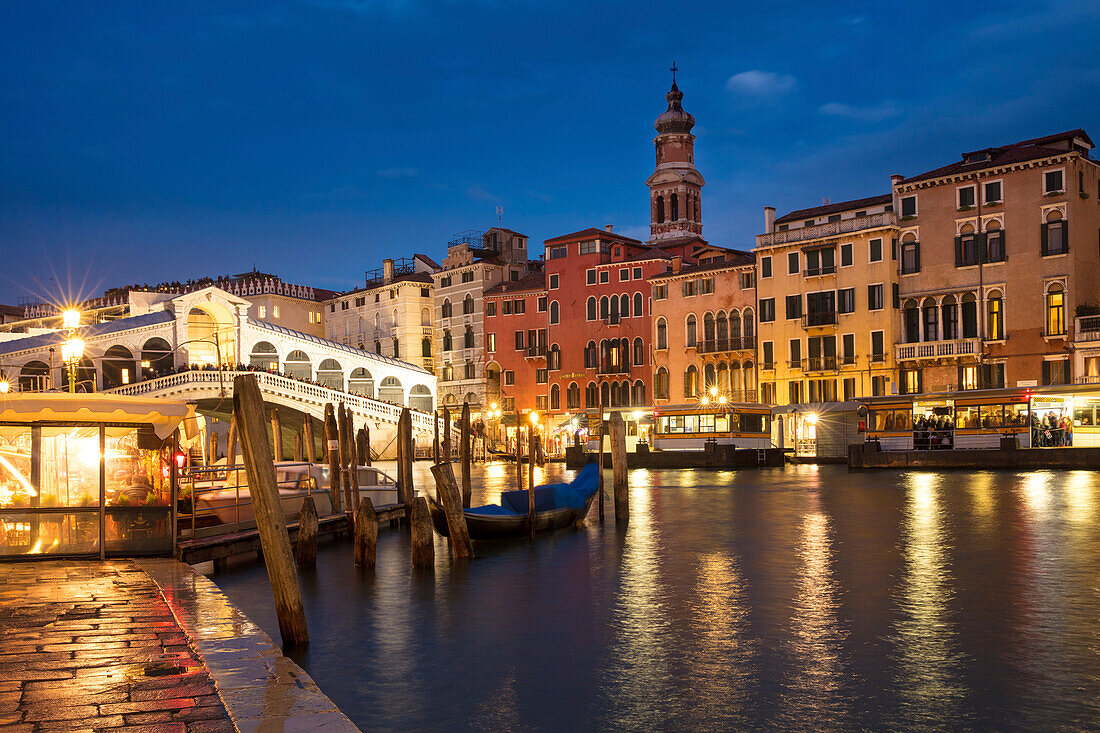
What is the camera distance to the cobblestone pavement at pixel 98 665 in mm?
5453

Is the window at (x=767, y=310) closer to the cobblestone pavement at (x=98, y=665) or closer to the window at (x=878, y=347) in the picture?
the window at (x=878, y=347)

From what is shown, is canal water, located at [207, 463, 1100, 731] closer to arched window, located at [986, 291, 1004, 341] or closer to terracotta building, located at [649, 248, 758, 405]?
arched window, located at [986, 291, 1004, 341]

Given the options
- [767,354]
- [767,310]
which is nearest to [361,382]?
[767,354]

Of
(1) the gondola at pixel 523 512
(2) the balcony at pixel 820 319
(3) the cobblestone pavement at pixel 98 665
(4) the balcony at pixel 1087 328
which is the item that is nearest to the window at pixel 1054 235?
(4) the balcony at pixel 1087 328

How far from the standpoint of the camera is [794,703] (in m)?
8.23

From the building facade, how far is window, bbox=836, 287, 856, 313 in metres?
22.8

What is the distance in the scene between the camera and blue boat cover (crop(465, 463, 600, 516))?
18.6m

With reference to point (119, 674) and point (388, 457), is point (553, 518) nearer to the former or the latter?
point (119, 674)

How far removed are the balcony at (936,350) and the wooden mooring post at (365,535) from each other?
102 feet

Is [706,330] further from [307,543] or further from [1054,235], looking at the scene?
[307,543]

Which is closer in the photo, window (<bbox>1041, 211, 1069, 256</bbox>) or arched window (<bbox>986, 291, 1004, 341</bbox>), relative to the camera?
window (<bbox>1041, 211, 1069, 256</bbox>)

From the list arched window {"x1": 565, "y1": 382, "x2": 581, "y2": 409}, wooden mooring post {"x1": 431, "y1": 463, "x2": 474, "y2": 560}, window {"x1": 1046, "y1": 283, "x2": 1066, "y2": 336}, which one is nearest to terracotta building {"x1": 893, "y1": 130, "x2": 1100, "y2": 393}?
window {"x1": 1046, "y1": 283, "x2": 1066, "y2": 336}

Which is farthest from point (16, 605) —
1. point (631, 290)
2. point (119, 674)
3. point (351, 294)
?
point (351, 294)

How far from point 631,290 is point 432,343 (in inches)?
633
